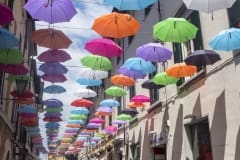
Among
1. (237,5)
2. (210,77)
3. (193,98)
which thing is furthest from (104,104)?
(237,5)

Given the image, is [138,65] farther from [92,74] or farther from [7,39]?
[7,39]

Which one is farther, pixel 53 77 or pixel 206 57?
pixel 53 77

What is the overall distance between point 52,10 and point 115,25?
187 cm

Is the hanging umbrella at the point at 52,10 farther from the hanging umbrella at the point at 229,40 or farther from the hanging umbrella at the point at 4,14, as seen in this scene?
the hanging umbrella at the point at 229,40

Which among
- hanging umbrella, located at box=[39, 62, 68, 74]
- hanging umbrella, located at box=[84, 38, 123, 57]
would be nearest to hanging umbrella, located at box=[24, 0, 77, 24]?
hanging umbrella, located at box=[84, 38, 123, 57]

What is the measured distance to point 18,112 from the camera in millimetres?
20531

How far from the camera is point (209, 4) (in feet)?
27.0

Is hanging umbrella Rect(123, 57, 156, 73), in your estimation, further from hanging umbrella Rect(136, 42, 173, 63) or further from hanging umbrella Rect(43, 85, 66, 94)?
hanging umbrella Rect(43, 85, 66, 94)

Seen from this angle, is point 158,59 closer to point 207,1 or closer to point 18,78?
point 207,1

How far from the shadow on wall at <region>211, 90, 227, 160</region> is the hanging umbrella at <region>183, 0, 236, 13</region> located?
115 inches

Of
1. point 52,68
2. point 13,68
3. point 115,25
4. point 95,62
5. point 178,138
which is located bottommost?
point 178,138

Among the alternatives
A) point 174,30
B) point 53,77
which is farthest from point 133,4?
point 53,77

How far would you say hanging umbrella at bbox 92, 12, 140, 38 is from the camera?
9.45 m

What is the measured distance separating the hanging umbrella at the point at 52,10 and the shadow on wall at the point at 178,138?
6.34 meters
